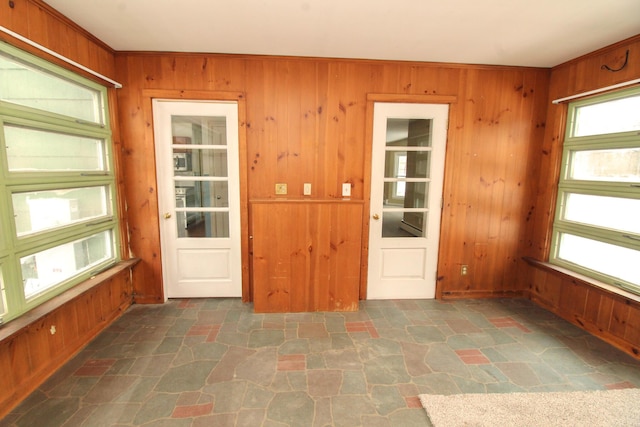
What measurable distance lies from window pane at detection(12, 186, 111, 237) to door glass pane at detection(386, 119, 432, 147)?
9.68ft

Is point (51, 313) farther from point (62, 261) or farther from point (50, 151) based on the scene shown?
point (50, 151)

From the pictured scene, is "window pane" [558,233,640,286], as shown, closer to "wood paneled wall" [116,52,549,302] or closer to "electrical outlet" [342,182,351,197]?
"wood paneled wall" [116,52,549,302]

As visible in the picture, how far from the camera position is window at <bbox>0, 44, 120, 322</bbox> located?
5.79ft

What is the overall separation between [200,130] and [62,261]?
1.67 m

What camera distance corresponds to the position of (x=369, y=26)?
2.28 metres

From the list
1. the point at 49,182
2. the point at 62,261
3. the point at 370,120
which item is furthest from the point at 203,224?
the point at 370,120

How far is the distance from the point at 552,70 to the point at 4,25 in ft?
15.3

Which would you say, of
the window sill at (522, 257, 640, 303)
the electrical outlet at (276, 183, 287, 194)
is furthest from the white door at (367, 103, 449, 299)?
the window sill at (522, 257, 640, 303)

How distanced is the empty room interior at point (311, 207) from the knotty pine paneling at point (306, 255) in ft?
0.08

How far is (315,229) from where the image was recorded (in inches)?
114

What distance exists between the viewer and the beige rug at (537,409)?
1646mm

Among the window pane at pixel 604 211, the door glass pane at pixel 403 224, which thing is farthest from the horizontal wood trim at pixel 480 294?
the window pane at pixel 604 211

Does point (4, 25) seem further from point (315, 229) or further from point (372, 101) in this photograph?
point (372, 101)

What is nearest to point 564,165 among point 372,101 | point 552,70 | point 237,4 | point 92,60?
point 552,70
